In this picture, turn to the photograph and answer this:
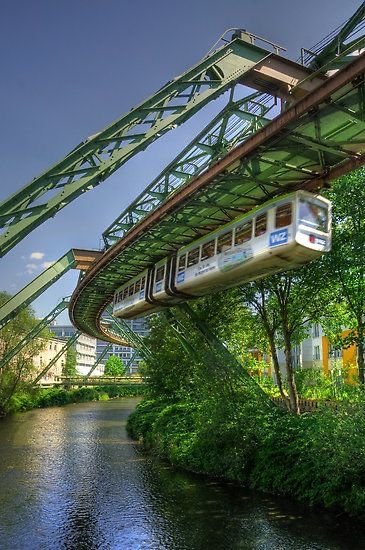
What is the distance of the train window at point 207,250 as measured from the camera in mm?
17425

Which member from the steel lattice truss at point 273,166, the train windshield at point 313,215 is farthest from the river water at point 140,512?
the steel lattice truss at point 273,166

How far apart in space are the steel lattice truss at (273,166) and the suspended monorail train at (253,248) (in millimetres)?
655

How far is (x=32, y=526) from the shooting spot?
43.4 ft

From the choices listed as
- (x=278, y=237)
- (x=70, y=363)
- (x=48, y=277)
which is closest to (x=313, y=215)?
(x=278, y=237)

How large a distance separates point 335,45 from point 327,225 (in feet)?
17.4

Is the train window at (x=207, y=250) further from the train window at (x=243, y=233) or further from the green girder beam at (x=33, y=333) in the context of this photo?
the green girder beam at (x=33, y=333)

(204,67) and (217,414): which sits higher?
(204,67)

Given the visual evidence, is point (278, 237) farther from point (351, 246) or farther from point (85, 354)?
point (85, 354)

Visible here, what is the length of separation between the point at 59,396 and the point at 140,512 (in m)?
50.3

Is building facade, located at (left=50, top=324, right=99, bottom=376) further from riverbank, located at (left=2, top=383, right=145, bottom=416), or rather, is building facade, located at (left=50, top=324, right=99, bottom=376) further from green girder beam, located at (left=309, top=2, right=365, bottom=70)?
green girder beam, located at (left=309, top=2, right=365, bottom=70)

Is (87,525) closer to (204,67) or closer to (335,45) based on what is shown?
(204,67)

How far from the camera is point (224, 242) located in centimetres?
1673

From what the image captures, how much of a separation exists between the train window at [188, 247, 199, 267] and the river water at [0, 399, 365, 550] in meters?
7.79

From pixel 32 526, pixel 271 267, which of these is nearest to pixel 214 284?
pixel 271 267
